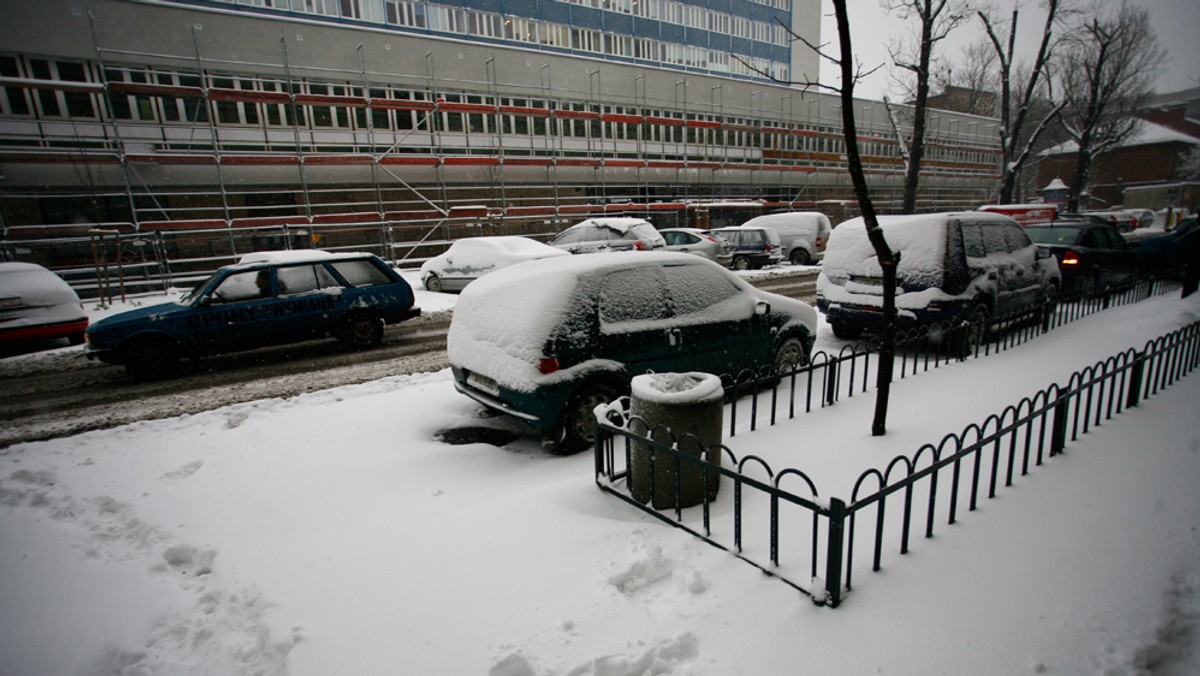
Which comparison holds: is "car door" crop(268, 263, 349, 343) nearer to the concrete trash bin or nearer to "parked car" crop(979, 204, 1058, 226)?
the concrete trash bin

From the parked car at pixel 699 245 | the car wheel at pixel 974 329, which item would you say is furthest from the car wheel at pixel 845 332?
the parked car at pixel 699 245

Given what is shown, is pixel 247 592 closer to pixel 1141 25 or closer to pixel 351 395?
pixel 351 395

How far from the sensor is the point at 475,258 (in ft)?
48.6

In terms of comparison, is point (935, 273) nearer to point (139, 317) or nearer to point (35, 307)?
point (139, 317)

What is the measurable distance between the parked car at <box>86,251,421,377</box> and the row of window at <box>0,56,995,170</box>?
520 inches

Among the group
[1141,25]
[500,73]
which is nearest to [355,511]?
[500,73]

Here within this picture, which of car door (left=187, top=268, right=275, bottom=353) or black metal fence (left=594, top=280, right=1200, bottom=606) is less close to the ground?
car door (left=187, top=268, right=275, bottom=353)

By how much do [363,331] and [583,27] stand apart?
116ft

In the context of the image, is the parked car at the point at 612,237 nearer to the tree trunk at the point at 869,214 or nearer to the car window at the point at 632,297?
the car window at the point at 632,297

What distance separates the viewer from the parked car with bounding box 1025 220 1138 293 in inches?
478

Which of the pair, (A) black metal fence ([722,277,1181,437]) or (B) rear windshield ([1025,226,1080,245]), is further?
(B) rear windshield ([1025,226,1080,245])

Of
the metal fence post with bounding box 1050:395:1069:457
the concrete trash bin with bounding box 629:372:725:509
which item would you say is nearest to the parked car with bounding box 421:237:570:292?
the concrete trash bin with bounding box 629:372:725:509

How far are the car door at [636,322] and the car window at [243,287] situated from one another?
20.7 ft

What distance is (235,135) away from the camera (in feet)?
66.7
